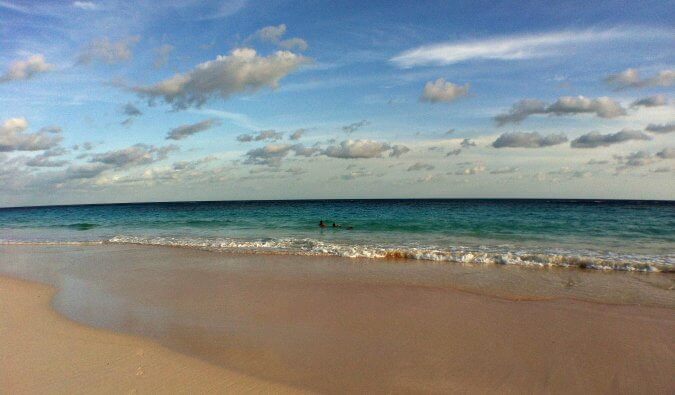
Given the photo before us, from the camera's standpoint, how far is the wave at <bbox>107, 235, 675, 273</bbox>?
40.5 ft

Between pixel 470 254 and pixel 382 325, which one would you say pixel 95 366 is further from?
pixel 470 254

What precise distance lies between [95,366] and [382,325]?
14.2 feet

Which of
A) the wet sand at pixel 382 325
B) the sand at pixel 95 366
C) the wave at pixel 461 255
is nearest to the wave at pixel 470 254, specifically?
the wave at pixel 461 255

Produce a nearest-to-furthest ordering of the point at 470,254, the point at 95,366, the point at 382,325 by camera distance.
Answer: the point at 95,366
the point at 382,325
the point at 470,254

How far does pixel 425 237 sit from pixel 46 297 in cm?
1596

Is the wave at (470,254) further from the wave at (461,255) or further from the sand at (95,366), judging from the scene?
the sand at (95,366)

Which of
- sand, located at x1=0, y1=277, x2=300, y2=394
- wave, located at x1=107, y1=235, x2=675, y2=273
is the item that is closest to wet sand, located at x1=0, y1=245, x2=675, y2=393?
sand, located at x1=0, y1=277, x2=300, y2=394

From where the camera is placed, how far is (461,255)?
45.8ft

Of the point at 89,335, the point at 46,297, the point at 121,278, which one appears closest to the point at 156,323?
the point at 89,335

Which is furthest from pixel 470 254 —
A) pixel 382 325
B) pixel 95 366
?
pixel 95 366

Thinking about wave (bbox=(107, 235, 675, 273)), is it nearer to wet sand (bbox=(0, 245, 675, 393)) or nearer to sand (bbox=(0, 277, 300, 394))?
wet sand (bbox=(0, 245, 675, 393))

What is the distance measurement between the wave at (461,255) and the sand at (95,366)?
9.36m

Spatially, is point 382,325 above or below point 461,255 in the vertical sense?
below

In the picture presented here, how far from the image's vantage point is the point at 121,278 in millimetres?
11102
